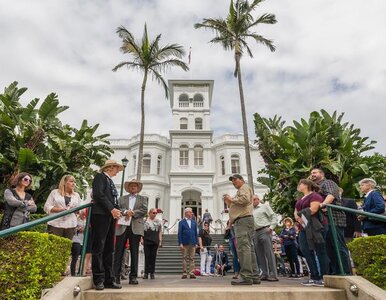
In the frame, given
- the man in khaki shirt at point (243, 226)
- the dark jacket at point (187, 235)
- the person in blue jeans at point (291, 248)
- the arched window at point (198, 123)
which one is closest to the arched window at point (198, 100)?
the arched window at point (198, 123)

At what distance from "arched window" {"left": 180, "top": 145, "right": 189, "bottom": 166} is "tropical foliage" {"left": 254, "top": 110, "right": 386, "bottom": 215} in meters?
18.4

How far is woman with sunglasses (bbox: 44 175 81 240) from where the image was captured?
552 centimetres

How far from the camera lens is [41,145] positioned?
11.9m

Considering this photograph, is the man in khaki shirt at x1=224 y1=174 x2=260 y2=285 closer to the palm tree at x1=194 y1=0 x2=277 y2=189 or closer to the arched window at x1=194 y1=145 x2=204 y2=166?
the palm tree at x1=194 y1=0 x2=277 y2=189

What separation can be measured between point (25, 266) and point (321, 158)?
32.7 ft

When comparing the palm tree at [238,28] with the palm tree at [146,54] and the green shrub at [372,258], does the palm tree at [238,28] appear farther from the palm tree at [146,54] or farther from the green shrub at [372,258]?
the green shrub at [372,258]

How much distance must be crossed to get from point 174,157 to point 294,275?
22143 millimetres

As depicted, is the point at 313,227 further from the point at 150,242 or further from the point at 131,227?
the point at 150,242

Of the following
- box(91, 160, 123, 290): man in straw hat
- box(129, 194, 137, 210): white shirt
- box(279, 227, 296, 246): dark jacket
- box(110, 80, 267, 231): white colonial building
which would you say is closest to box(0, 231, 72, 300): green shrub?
box(91, 160, 123, 290): man in straw hat

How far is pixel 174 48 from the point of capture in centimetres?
1764

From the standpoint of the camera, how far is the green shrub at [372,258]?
12.7 feet

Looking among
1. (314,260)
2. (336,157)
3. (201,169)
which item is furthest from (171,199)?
(314,260)

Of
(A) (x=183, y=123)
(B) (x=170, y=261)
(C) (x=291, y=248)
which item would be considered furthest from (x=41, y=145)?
(A) (x=183, y=123)

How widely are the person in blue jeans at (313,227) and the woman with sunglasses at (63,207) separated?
13.6ft
